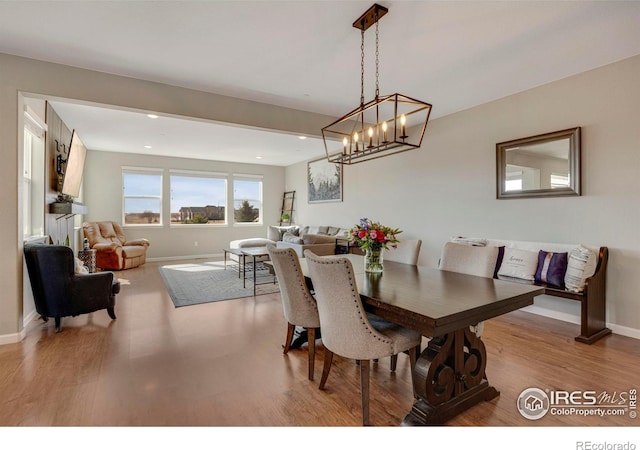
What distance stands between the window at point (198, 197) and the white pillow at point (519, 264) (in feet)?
23.5

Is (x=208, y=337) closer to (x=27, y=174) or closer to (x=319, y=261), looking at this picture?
(x=319, y=261)

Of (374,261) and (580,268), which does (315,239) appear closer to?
(374,261)

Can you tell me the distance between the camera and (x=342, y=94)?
384 centimetres

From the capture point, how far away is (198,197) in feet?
27.9

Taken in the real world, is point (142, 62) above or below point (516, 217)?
above

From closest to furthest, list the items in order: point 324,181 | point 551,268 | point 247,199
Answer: point 551,268, point 324,181, point 247,199

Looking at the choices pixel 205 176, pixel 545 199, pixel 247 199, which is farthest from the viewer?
pixel 247 199

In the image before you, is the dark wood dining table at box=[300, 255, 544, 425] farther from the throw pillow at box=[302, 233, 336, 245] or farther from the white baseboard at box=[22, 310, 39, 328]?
the throw pillow at box=[302, 233, 336, 245]

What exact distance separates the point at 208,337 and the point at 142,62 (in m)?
2.72

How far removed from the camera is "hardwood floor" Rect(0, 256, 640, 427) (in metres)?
1.82

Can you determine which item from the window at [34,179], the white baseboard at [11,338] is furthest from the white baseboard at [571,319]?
the window at [34,179]

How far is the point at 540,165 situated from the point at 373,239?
2.56 m

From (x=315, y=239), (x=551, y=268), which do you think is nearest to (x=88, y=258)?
(x=315, y=239)
